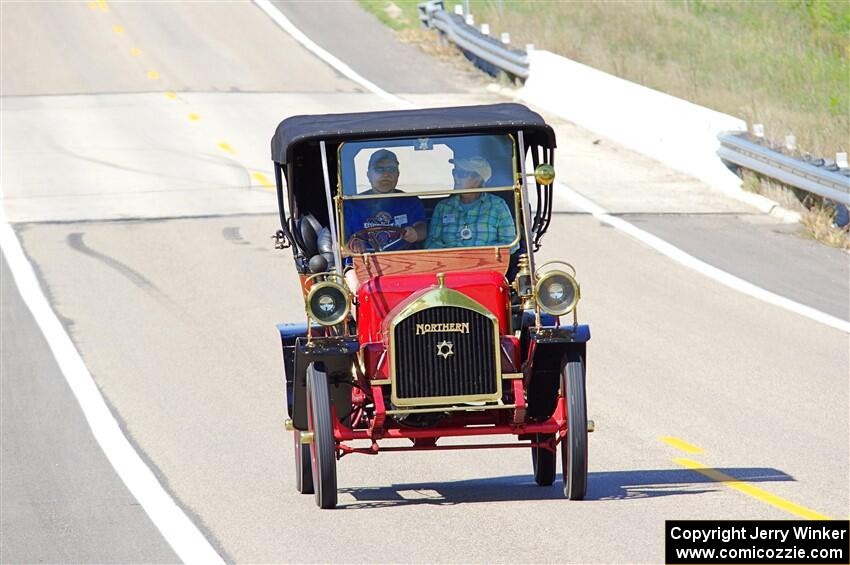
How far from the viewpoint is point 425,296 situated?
8.90 meters

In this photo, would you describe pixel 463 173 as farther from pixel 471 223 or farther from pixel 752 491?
pixel 752 491

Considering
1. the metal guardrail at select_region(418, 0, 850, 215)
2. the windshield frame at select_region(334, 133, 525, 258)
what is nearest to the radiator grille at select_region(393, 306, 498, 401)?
the windshield frame at select_region(334, 133, 525, 258)

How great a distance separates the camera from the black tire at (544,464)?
9820 millimetres

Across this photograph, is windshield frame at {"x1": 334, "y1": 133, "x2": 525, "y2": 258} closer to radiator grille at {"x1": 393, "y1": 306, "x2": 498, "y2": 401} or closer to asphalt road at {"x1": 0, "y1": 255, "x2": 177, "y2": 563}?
radiator grille at {"x1": 393, "y1": 306, "x2": 498, "y2": 401}

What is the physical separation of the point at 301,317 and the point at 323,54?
1811 cm

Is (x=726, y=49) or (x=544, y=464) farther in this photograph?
(x=726, y=49)

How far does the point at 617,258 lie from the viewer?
60.2 feet

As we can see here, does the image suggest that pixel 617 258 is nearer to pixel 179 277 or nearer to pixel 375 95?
pixel 179 277

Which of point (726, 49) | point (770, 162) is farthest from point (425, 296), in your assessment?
point (726, 49)

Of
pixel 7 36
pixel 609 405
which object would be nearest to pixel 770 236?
pixel 609 405

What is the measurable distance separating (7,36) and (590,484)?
27660mm

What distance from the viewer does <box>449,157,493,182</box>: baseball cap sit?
9938mm

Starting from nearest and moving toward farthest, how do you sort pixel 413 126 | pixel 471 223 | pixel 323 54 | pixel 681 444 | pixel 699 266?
pixel 413 126
pixel 471 223
pixel 681 444
pixel 699 266
pixel 323 54

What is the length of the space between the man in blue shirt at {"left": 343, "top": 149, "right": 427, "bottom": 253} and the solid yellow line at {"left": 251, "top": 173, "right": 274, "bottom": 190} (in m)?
12.8
